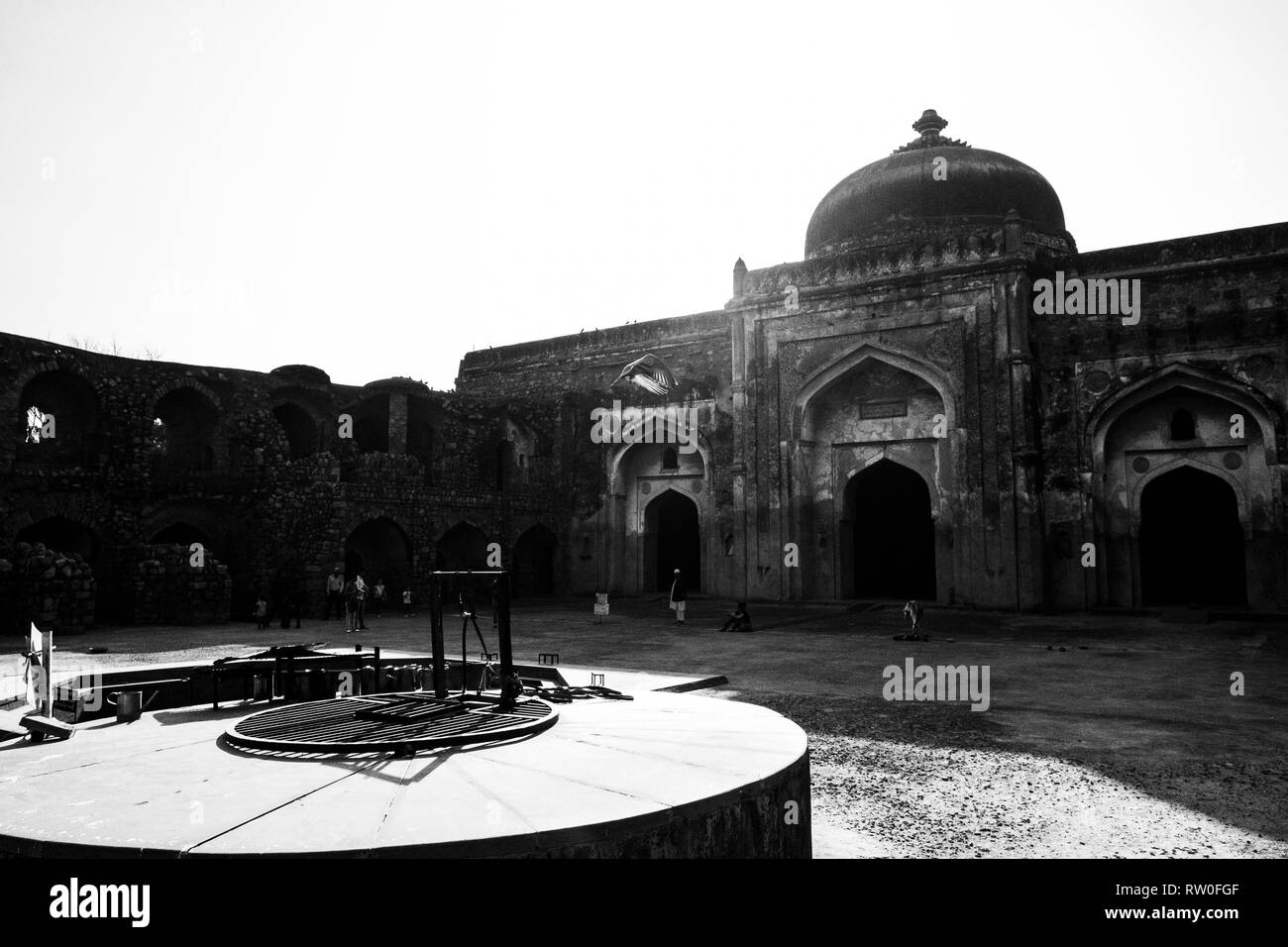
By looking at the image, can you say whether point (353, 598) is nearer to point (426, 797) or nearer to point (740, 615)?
point (740, 615)

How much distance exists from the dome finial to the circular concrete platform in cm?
2043

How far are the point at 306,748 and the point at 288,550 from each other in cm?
1457

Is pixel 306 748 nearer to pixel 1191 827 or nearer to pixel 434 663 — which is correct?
pixel 434 663

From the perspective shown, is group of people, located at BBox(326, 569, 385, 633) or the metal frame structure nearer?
the metal frame structure

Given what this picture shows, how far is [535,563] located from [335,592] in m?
6.23

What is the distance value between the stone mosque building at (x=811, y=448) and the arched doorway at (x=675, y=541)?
75 mm

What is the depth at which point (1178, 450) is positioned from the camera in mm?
16234

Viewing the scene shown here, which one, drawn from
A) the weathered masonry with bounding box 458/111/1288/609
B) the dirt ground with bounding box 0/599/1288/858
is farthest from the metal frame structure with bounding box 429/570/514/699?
the weathered masonry with bounding box 458/111/1288/609

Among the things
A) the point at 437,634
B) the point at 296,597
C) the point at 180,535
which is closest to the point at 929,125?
the point at 296,597

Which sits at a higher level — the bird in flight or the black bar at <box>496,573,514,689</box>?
the bird in flight

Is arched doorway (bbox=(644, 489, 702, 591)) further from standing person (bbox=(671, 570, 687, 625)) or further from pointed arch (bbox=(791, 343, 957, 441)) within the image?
standing person (bbox=(671, 570, 687, 625))

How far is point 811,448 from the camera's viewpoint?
19312 millimetres

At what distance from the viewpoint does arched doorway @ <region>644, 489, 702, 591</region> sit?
22125mm
